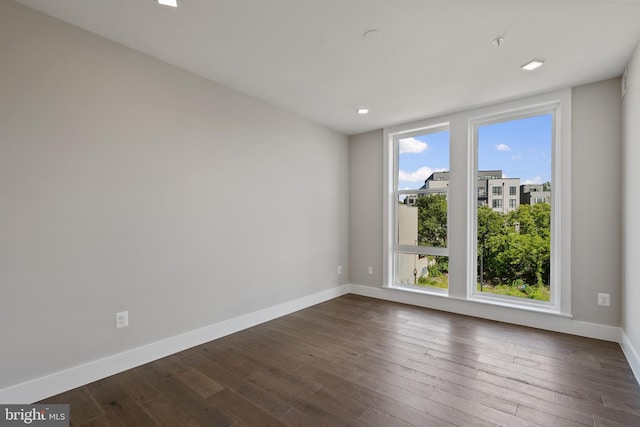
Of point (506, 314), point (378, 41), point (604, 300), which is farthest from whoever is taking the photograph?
point (506, 314)

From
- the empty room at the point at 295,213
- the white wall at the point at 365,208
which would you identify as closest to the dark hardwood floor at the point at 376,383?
the empty room at the point at 295,213

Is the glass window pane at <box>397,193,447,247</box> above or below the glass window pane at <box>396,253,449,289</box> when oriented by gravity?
above

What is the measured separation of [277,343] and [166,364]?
38.7 inches

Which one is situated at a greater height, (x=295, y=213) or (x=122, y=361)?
(x=295, y=213)

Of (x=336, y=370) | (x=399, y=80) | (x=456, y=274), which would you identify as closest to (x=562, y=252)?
(x=456, y=274)

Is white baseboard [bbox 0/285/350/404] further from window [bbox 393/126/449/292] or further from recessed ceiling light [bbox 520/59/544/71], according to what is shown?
recessed ceiling light [bbox 520/59/544/71]

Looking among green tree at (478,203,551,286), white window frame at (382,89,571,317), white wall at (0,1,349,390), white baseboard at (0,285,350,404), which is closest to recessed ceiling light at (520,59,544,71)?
white window frame at (382,89,571,317)

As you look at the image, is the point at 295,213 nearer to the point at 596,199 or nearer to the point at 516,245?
the point at 516,245

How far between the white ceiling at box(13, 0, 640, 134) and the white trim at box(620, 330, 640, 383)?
2454 millimetres

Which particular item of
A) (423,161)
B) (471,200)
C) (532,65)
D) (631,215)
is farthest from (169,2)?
(631,215)

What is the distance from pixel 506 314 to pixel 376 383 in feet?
7.24

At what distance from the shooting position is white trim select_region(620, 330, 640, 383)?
2284mm

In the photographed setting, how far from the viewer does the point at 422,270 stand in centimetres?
440

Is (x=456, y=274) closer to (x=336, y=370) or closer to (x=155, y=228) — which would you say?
(x=336, y=370)
